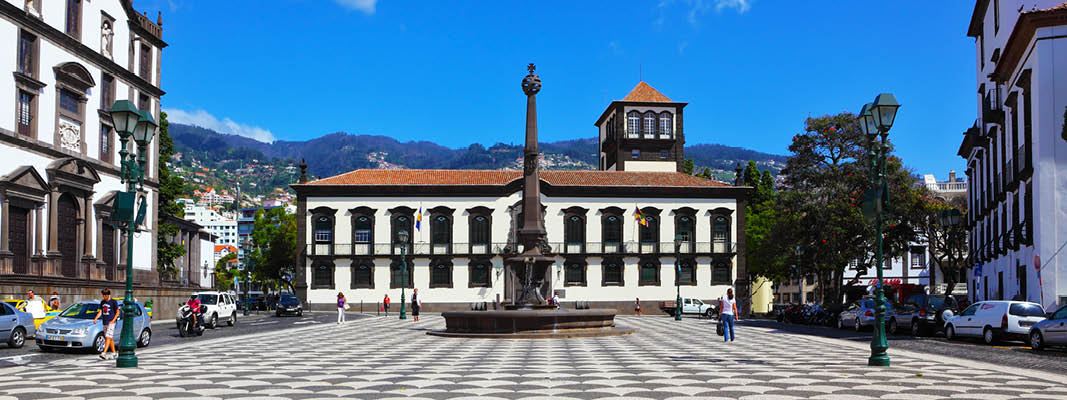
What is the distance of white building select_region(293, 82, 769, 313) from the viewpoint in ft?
221

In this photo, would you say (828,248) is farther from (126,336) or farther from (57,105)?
(126,336)

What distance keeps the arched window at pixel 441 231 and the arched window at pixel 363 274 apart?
4.63 m

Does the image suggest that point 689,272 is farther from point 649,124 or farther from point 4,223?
point 4,223

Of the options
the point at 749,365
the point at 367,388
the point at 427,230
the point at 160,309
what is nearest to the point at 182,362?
the point at 367,388

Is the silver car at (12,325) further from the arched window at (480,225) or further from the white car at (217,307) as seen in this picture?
the arched window at (480,225)

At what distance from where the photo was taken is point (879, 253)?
17672mm

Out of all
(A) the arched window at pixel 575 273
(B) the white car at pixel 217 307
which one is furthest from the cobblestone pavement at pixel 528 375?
(A) the arched window at pixel 575 273

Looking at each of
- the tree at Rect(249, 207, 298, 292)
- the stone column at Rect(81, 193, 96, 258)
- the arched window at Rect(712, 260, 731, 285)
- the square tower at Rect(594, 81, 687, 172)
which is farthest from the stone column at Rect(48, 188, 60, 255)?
the square tower at Rect(594, 81, 687, 172)

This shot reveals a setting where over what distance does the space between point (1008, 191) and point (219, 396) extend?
35.1 m

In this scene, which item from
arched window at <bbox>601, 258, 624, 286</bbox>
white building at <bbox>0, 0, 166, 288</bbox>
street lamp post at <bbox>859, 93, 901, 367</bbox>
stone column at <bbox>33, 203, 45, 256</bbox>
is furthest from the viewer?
arched window at <bbox>601, 258, 624, 286</bbox>

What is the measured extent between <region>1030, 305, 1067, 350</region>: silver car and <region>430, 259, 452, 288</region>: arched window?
1873 inches

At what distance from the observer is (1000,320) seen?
2686cm

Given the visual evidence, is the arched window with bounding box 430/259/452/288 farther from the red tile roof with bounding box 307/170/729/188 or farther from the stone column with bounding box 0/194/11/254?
the stone column with bounding box 0/194/11/254

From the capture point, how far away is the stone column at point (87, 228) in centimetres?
4119
